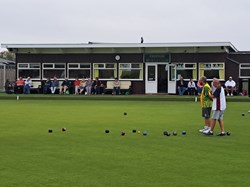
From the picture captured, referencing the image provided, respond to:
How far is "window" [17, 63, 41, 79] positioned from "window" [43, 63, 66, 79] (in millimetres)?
511

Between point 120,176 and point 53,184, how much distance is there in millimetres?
976

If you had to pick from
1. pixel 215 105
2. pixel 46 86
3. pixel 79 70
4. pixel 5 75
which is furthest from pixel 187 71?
pixel 215 105

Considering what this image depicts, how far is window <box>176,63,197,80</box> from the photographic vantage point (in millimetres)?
32969

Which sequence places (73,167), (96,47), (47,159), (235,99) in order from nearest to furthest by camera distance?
1. (73,167)
2. (47,159)
3. (235,99)
4. (96,47)

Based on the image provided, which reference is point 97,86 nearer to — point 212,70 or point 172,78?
point 172,78

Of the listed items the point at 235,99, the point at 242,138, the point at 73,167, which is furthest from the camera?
the point at 235,99

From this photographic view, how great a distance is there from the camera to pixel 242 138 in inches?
428

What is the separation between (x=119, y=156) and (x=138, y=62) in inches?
1010

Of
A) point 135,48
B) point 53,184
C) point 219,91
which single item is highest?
point 135,48

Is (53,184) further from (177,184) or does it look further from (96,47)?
(96,47)

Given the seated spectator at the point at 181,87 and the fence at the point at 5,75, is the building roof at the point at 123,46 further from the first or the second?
the fence at the point at 5,75

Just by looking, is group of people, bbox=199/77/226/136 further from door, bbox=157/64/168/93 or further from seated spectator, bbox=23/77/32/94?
seated spectator, bbox=23/77/32/94

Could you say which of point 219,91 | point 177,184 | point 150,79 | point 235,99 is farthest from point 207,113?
point 150,79

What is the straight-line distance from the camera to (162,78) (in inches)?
1323
